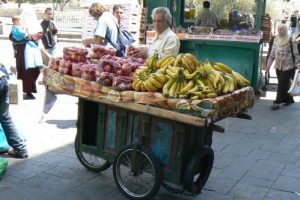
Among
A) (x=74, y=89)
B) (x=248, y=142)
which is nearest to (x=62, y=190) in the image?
(x=74, y=89)

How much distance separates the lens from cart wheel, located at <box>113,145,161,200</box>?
3.63 metres

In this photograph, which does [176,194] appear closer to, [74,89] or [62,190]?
[62,190]

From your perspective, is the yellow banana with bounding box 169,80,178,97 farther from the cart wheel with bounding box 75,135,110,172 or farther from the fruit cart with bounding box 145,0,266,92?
the fruit cart with bounding box 145,0,266,92

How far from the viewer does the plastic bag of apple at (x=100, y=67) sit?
12.4ft

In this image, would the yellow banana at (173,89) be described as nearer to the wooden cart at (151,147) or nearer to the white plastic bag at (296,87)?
the wooden cart at (151,147)

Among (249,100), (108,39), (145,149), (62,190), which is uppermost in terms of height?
(108,39)

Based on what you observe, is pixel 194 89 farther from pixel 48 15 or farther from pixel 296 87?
pixel 48 15

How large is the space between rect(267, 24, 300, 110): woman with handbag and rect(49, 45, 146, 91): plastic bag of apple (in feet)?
14.2

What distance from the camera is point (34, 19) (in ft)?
27.8

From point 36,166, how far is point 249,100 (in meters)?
2.39

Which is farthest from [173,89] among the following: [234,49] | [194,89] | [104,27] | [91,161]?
[234,49]

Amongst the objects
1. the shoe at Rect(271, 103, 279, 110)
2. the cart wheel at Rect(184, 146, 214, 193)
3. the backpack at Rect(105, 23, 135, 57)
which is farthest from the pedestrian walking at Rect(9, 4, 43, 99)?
the cart wheel at Rect(184, 146, 214, 193)

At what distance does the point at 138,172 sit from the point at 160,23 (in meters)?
1.62

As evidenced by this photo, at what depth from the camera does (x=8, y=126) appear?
4.76m
